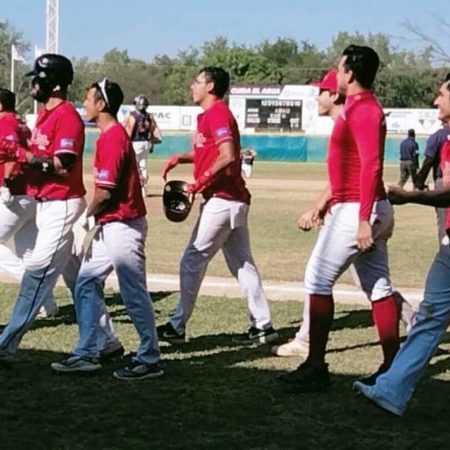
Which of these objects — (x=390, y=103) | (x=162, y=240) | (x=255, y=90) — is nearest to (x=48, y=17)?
(x=162, y=240)

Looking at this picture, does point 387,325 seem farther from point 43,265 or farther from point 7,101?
point 7,101

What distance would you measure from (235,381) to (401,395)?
1.32 meters

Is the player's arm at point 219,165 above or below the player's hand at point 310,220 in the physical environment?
above

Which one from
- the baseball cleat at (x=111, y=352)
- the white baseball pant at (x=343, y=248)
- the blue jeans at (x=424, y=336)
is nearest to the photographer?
the blue jeans at (x=424, y=336)

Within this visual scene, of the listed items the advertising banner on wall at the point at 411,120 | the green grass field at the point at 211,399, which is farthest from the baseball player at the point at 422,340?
the advertising banner on wall at the point at 411,120

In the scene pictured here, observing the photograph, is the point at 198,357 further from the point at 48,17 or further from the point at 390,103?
the point at 390,103

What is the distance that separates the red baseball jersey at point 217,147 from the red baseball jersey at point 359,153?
1460mm

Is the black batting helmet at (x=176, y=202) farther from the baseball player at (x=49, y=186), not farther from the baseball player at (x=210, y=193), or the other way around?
the baseball player at (x=49, y=186)

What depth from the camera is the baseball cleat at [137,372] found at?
6.77m

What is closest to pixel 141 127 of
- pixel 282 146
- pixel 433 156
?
pixel 433 156

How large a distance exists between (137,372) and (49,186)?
4.47ft

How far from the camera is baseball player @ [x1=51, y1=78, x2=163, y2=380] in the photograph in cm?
674

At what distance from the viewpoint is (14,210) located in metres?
8.68

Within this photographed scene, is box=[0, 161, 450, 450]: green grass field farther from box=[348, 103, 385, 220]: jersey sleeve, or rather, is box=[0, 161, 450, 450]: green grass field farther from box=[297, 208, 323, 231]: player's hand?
box=[348, 103, 385, 220]: jersey sleeve
